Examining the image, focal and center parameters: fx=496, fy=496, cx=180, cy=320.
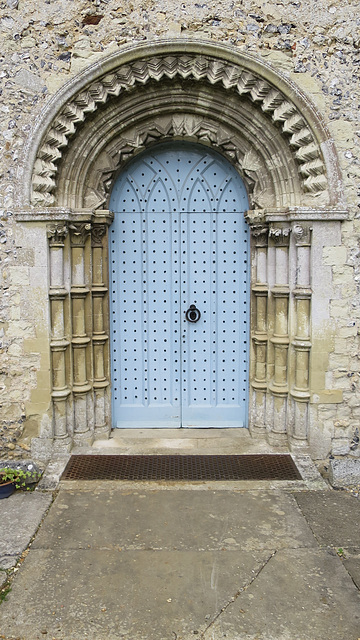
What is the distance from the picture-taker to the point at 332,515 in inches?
151

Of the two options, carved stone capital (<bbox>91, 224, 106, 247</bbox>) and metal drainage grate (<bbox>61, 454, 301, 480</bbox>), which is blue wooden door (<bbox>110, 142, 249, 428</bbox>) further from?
metal drainage grate (<bbox>61, 454, 301, 480</bbox>)

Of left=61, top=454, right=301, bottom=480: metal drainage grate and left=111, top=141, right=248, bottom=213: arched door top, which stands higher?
left=111, top=141, right=248, bottom=213: arched door top

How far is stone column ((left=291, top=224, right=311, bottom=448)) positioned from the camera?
182 inches

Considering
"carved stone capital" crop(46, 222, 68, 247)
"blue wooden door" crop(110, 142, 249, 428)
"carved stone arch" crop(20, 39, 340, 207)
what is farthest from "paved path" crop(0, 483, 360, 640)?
"carved stone arch" crop(20, 39, 340, 207)

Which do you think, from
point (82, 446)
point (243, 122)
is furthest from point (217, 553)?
Answer: point (243, 122)

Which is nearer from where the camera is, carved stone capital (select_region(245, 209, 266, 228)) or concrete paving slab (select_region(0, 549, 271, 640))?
concrete paving slab (select_region(0, 549, 271, 640))

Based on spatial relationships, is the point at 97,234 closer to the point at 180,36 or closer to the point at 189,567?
the point at 180,36

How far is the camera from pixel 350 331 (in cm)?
462

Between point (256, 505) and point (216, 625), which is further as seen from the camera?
point (256, 505)

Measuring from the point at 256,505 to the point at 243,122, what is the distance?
3.43 meters

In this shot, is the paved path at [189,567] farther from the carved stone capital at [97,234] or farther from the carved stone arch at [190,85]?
the carved stone arch at [190,85]

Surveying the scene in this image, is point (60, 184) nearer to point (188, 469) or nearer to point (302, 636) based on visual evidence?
point (188, 469)

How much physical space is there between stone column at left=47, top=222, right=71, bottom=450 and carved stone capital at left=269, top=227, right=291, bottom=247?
76.8 inches

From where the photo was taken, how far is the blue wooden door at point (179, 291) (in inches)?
200
